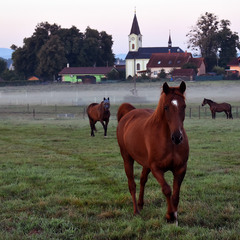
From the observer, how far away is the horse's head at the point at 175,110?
17.8ft

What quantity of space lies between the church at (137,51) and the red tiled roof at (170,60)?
911cm

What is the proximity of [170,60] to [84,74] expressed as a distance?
2139 cm

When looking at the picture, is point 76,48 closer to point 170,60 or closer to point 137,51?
point 170,60

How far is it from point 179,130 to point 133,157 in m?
1.76

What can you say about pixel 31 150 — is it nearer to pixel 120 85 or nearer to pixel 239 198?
pixel 239 198

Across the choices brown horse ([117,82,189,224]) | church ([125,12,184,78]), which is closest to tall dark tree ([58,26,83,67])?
church ([125,12,184,78])

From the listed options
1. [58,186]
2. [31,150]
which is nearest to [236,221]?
[58,186]

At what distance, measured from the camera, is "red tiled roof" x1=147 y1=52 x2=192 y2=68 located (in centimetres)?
10062

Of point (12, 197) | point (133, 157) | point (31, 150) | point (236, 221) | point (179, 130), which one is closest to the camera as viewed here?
point (179, 130)

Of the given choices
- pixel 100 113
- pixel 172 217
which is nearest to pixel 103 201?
pixel 172 217

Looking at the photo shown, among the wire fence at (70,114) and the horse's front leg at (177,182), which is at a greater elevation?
the horse's front leg at (177,182)

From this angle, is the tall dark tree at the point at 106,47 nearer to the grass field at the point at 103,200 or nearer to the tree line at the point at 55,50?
the tree line at the point at 55,50

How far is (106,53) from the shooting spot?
110250mm

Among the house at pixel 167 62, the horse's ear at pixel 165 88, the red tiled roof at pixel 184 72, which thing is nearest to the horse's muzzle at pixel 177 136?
the horse's ear at pixel 165 88
